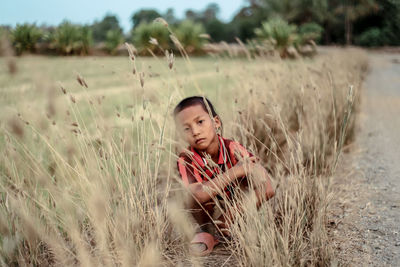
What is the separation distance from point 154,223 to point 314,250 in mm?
624

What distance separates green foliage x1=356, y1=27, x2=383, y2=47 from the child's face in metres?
25.3

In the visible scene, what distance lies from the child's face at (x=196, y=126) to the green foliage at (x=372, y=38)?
2535 cm

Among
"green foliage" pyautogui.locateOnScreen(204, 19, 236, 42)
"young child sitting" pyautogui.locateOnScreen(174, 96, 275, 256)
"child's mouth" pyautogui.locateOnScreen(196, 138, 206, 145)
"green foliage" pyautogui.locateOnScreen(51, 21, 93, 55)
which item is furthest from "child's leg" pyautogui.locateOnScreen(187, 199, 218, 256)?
"green foliage" pyautogui.locateOnScreen(204, 19, 236, 42)

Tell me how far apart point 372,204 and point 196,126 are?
43.9 inches

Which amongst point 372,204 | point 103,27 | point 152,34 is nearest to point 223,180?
point 372,204

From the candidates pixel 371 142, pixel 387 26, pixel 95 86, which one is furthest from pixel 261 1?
pixel 371 142

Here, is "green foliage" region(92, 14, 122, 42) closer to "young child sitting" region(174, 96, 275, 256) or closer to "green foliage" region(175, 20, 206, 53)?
"green foliage" region(175, 20, 206, 53)

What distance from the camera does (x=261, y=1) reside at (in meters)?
28.5

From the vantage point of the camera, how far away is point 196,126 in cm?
166

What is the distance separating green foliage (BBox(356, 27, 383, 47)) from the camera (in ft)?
79.0

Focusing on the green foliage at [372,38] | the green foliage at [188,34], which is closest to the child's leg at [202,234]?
the green foliage at [188,34]

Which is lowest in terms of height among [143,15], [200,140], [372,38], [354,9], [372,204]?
[372,204]

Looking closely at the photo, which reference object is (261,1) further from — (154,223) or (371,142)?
(154,223)

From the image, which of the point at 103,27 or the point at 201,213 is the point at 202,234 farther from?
the point at 103,27
